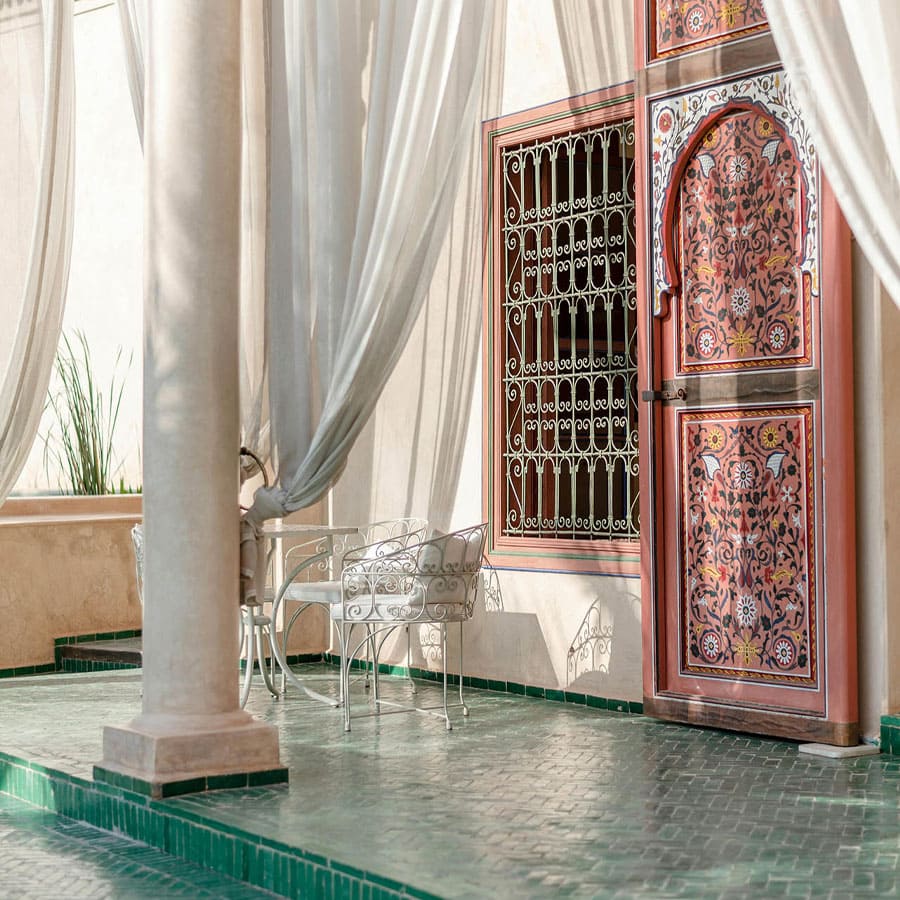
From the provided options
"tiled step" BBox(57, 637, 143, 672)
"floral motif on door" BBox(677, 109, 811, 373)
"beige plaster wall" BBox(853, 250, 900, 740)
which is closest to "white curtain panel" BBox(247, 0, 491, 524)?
"floral motif on door" BBox(677, 109, 811, 373)

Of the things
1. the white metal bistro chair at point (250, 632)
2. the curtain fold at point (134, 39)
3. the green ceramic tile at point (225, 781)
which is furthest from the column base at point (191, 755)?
the curtain fold at point (134, 39)

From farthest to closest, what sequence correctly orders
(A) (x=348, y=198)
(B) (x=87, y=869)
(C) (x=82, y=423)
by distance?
(C) (x=82, y=423) < (A) (x=348, y=198) < (B) (x=87, y=869)

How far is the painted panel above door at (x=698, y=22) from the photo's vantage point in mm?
5441

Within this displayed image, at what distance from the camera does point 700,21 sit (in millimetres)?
5621

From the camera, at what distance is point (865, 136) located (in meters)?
3.38

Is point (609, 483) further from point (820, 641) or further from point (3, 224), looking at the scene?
point (3, 224)

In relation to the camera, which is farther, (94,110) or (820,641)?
(94,110)

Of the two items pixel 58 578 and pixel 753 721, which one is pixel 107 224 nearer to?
pixel 58 578

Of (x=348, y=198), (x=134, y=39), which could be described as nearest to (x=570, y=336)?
(x=348, y=198)

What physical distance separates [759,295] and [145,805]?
9.22 ft

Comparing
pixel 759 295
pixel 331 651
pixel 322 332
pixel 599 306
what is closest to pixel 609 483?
pixel 599 306

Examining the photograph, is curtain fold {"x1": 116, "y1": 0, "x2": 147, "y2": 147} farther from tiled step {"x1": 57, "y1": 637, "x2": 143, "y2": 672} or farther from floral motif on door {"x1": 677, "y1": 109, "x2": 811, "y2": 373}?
tiled step {"x1": 57, "y1": 637, "x2": 143, "y2": 672}

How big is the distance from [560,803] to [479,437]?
273cm

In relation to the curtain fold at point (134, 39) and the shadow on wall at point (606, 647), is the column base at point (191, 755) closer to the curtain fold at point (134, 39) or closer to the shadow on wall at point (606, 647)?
the shadow on wall at point (606, 647)
